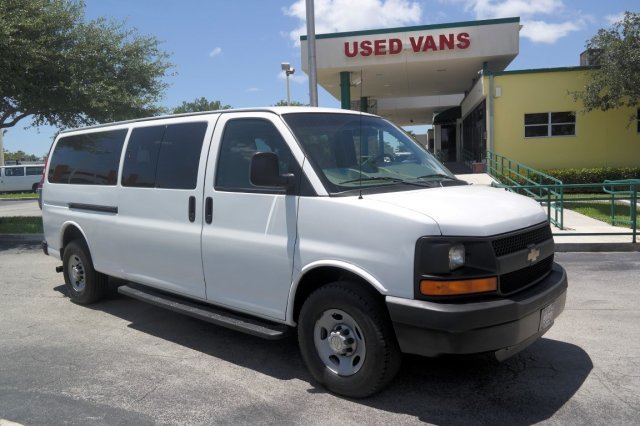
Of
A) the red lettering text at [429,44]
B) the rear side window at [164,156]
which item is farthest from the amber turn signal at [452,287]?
the red lettering text at [429,44]

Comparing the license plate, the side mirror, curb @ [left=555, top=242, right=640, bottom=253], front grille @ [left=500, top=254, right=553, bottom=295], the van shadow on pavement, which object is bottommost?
the van shadow on pavement

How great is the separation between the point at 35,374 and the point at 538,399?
3928 millimetres

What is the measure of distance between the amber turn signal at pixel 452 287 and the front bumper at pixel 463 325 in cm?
7

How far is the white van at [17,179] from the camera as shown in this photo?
1367 inches

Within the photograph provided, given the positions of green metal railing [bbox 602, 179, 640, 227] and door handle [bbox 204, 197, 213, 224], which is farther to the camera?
→ green metal railing [bbox 602, 179, 640, 227]

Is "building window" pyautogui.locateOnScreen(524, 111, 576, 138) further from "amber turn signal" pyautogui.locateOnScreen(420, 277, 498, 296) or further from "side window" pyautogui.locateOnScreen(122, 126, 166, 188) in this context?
"amber turn signal" pyautogui.locateOnScreen(420, 277, 498, 296)

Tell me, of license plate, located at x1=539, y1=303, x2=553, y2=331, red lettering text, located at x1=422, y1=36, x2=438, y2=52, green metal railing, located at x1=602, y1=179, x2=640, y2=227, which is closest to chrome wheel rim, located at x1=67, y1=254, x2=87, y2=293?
license plate, located at x1=539, y1=303, x2=553, y2=331

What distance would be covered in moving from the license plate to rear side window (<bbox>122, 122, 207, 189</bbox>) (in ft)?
9.78

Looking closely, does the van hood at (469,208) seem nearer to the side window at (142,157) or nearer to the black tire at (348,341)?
the black tire at (348,341)

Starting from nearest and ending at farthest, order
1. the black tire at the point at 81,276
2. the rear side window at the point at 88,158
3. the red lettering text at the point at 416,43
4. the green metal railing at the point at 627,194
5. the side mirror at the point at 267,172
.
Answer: the side mirror at the point at 267,172, the rear side window at the point at 88,158, the black tire at the point at 81,276, the green metal railing at the point at 627,194, the red lettering text at the point at 416,43

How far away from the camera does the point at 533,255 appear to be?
3.86 metres

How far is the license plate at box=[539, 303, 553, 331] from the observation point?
3771mm

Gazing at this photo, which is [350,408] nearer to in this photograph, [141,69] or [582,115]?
[141,69]

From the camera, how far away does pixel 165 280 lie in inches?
203
